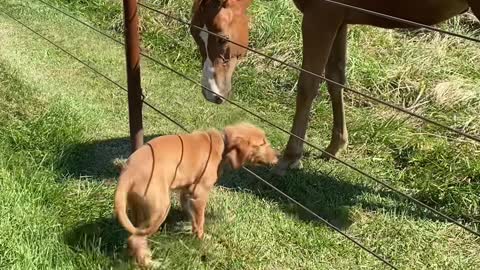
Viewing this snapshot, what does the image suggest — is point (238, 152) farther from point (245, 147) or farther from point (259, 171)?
point (259, 171)

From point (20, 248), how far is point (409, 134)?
297cm

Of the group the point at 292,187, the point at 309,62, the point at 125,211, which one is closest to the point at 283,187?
the point at 292,187

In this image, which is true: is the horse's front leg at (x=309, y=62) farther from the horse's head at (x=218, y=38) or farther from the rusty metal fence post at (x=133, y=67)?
the rusty metal fence post at (x=133, y=67)

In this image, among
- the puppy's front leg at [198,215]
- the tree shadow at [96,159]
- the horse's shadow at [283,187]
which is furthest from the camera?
the tree shadow at [96,159]

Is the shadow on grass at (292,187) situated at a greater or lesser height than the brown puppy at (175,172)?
lesser

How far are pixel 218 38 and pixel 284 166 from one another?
967mm

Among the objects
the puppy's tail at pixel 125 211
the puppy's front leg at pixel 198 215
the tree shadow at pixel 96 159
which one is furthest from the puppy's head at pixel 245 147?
the tree shadow at pixel 96 159

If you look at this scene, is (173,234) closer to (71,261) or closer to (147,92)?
(71,261)

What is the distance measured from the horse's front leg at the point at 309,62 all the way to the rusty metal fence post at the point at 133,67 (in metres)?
1.04

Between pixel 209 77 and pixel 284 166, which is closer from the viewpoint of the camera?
pixel 209 77

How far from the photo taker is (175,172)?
315 cm

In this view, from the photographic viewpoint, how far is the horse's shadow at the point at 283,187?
12.6ft

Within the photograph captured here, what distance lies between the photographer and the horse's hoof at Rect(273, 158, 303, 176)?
14.3 feet

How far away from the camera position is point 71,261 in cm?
302
